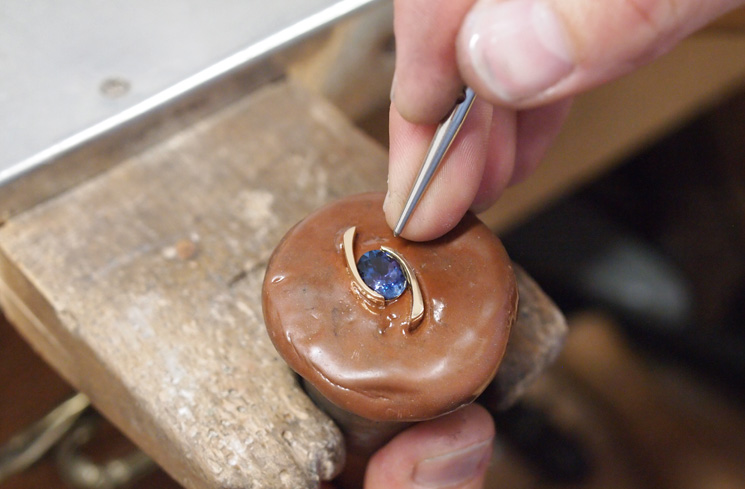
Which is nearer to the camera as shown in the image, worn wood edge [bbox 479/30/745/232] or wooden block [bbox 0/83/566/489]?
wooden block [bbox 0/83/566/489]

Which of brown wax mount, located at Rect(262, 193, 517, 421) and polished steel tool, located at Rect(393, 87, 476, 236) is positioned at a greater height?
polished steel tool, located at Rect(393, 87, 476, 236)

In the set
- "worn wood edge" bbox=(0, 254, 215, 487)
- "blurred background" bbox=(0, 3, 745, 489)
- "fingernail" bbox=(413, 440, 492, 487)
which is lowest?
"blurred background" bbox=(0, 3, 745, 489)

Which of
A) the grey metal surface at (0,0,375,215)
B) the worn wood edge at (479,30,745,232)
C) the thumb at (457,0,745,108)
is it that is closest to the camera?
the thumb at (457,0,745,108)

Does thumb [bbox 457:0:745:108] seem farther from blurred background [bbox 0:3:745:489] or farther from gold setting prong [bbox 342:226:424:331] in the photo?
blurred background [bbox 0:3:745:489]

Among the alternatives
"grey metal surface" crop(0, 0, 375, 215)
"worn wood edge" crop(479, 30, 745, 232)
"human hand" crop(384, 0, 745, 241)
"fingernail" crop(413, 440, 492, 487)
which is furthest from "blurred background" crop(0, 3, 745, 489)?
"fingernail" crop(413, 440, 492, 487)

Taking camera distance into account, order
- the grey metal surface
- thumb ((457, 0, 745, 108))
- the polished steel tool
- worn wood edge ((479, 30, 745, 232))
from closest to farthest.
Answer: thumb ((457, 0, 745, 108))
the polished steel tool
the grey metal surface
worn wood edge ((479, 30, 745, 232))

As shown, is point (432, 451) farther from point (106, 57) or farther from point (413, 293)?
point (106, 57)

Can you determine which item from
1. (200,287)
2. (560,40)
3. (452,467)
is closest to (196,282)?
(200,287)

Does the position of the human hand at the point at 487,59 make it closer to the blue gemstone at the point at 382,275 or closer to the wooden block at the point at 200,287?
the blue gemstone at the point at 382,275
